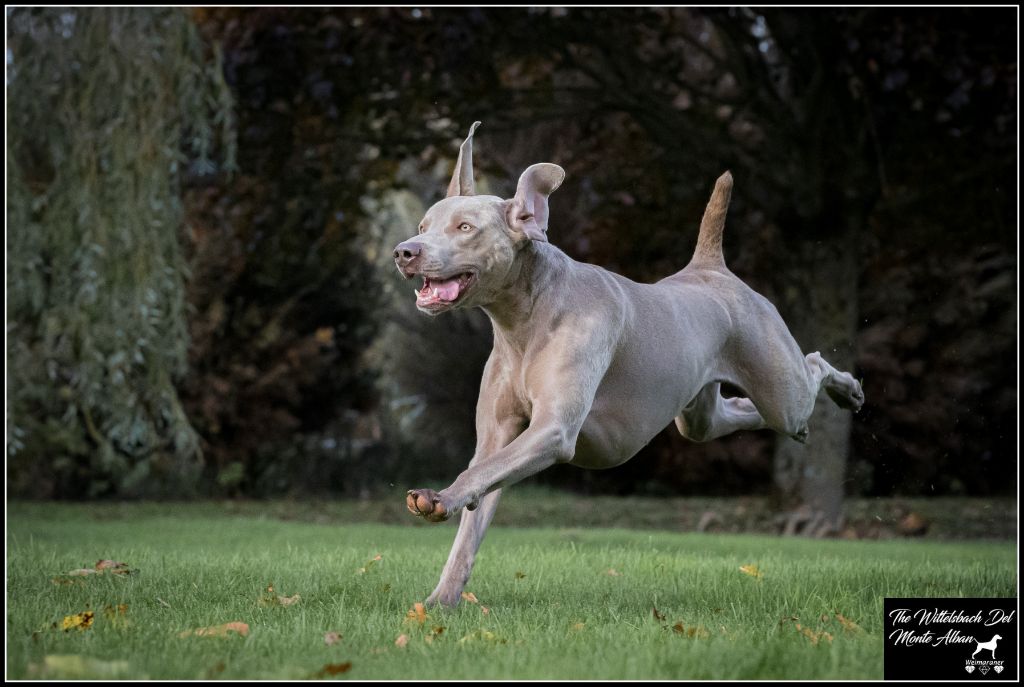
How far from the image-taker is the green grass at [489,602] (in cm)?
345

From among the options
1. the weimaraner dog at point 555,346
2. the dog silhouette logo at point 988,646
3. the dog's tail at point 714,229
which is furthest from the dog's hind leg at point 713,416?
the dog silhouette logo at point 988,646

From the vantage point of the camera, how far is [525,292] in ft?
14.6

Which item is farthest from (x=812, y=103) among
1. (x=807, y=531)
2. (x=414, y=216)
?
(x=414, y=216)

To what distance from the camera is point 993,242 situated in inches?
446

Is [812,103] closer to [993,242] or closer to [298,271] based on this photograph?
[993,242]

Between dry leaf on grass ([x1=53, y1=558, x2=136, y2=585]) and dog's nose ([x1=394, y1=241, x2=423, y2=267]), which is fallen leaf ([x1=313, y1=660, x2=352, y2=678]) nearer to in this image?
dog's nose ([x1=394, y1=241, x2=423, y2=267])

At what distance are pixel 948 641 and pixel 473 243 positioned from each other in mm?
2079

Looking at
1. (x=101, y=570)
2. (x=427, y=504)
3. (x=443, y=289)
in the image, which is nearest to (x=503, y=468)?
(x=427, y=504)

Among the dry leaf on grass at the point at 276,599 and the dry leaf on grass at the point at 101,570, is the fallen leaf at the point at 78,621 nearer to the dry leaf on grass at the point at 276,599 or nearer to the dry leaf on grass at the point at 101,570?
the dry leaf on grass at the point at 276,599

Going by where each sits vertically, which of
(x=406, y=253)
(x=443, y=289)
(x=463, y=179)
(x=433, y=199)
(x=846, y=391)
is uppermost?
(x=433, y=199)

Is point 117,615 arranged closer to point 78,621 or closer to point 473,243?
point 78,621

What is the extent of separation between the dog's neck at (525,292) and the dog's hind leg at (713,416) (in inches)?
50.3

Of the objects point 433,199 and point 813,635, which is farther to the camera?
point 433,199

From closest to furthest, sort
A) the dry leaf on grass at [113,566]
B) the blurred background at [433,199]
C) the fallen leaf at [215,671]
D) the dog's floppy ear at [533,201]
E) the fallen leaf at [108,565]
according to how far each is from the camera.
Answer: the fallen leaf at [215,671] < the dog's floppy ear at [533,201] < the dry leaf on grass at [113,566] < the fallen leaf at [108,565] < the blurred background at [433,199]
